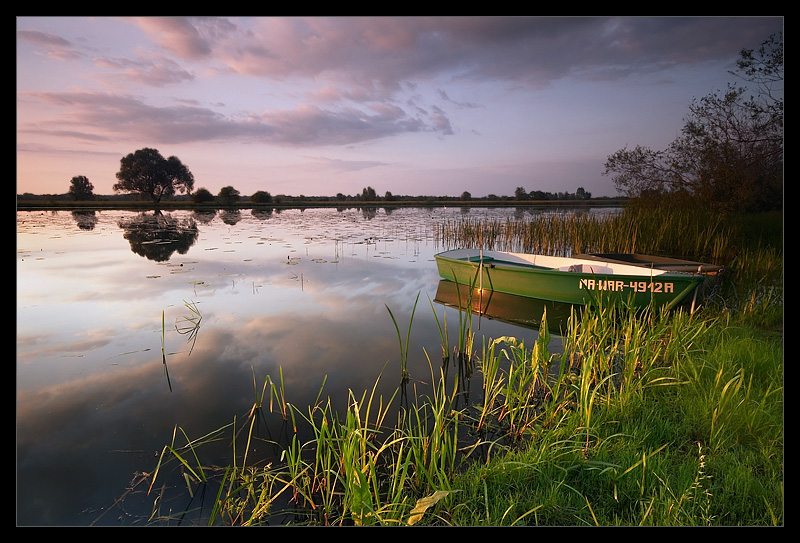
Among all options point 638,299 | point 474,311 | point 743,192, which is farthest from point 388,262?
point 743,192

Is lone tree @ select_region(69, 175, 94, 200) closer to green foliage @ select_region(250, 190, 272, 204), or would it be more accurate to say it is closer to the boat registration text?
green foliage @ select_region(250, 190, 272, 204)

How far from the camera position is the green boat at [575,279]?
609cm

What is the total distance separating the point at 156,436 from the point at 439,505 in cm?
257

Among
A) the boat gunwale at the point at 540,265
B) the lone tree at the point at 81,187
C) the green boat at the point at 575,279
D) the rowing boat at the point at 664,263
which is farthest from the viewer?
the lone tree at the point at 81,187

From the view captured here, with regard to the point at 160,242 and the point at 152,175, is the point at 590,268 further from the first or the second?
the point at 152,175

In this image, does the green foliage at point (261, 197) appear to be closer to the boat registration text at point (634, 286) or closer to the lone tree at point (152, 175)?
the lone tree at point (152, 175)

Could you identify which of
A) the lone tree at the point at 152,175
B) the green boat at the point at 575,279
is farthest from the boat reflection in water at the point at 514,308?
the lone tree at the point at 152,175

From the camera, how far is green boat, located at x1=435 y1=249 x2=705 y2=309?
6090 millimetres

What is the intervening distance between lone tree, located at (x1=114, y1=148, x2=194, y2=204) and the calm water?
43.8m

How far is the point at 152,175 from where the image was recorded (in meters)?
48.8

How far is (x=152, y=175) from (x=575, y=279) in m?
55.5

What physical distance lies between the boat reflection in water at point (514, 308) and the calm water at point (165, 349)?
1.32 feet

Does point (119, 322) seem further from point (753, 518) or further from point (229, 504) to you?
point (753, 518)
